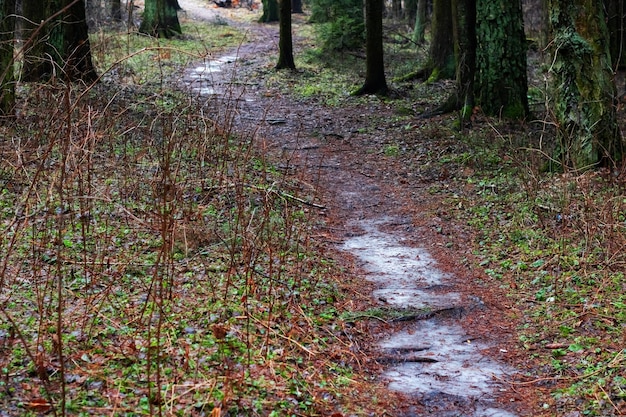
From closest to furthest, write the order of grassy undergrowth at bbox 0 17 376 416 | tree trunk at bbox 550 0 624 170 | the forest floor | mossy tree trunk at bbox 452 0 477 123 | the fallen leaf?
1. the fallen leaf
2. grassy undergrowth at bbox 0 17 376 416
3. the forest floor
4. tree trunk at bbox 550 0 624 170
5. mossy tree trunk at bbox 452 0 477 123

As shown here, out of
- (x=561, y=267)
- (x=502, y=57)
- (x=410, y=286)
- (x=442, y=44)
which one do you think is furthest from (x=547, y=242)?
(x=442, y=44)

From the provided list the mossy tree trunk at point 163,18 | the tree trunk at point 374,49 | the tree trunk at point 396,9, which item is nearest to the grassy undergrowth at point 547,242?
the tree trunk at point 374,49

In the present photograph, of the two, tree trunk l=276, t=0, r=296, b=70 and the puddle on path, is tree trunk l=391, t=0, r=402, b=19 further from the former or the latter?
the puddle on path

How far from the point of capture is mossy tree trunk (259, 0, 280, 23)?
37.2 m

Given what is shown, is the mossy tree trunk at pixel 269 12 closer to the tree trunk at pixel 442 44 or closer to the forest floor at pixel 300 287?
the tree trunk at pixel 442 44

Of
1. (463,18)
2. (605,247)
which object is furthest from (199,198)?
(463,18)

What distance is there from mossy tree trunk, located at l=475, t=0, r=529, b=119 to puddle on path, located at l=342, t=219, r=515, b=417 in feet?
19.9

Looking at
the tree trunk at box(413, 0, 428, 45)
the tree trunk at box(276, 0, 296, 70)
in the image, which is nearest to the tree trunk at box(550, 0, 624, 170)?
the tree trunk at box(276, 0, 296, 70)

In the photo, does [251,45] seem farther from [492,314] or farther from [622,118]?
[492,314]

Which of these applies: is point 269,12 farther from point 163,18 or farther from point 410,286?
point 410,286

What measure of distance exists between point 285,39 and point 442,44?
538 cm

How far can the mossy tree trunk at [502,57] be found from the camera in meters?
12.9

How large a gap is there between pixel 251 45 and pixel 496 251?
A: 2290cm

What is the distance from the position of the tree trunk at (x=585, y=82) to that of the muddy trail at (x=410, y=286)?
212 cm
